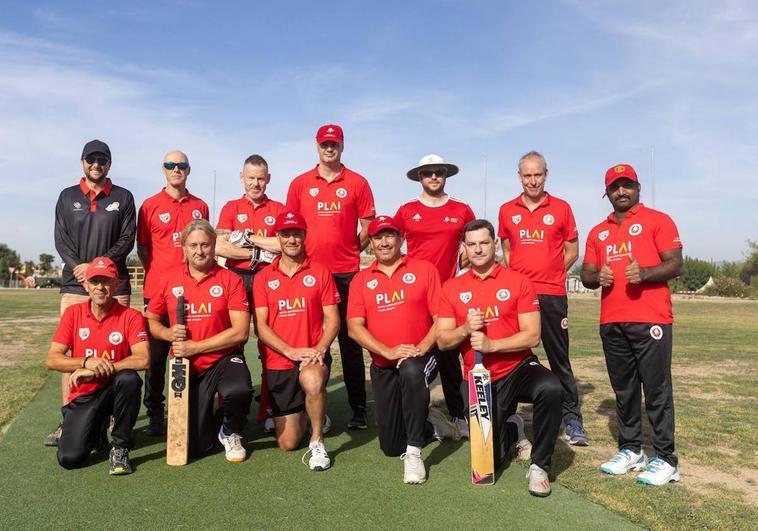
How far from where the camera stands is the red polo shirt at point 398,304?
507 cm

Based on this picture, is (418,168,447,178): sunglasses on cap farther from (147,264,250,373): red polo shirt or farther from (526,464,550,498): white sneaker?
(526,464,550,498): white sneaker

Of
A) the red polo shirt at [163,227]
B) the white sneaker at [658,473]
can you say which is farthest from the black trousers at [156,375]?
the white sneaker at [658,473]

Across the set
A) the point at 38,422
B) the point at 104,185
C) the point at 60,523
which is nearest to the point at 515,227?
the point at 104,185

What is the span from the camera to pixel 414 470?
433cm

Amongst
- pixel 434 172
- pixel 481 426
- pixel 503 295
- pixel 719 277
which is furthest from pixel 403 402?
pixel 719 277

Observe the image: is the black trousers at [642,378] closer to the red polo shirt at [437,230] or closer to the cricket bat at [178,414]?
the red polo shirt at [437,230]

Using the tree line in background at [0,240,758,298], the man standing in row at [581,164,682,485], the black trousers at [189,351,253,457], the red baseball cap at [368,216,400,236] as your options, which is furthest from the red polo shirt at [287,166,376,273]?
the tree line in background at [0,240,758,298]

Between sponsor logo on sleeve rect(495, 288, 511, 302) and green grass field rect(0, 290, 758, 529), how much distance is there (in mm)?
1300

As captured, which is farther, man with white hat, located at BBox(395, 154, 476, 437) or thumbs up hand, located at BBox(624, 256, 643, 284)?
man with white hat, located at BBox(395, 154, 476, 437)

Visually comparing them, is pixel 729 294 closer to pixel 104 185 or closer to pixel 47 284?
pixel 104 185

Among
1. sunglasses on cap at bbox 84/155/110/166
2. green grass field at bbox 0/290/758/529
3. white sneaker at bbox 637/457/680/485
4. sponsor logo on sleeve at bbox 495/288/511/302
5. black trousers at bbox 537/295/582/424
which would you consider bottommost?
green grass field at bbox 0/290/758/529

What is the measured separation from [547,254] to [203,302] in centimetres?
307

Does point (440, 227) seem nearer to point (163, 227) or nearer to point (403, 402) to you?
point (403, 402)

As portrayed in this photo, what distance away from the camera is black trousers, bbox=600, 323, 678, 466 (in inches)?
173
